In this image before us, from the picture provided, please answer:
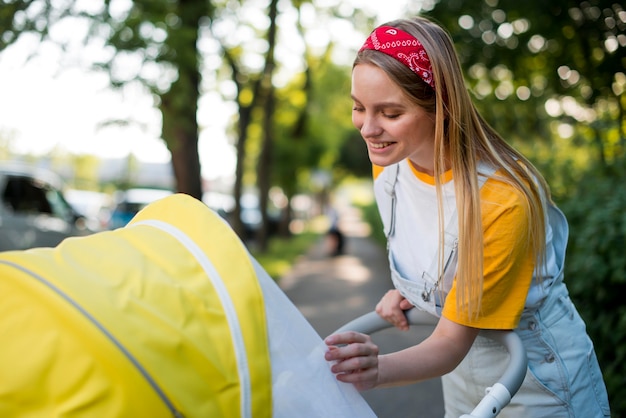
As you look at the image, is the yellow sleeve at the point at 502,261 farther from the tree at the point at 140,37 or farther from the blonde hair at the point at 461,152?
the tree at the point at 140,37

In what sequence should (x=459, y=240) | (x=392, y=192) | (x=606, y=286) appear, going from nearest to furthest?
(x=459, y=240) < (x=392, y=192) < (x=606, y=286)

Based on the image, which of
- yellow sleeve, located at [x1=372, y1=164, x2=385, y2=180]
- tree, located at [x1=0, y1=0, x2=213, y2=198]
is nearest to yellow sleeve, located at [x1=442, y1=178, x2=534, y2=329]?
yellow sleeve, located at [x1=372, y1=164, x2=385, y2=180]

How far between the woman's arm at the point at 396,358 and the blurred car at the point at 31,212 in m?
9.48

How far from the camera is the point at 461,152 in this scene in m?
1.91

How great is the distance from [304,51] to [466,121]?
19.6 meters

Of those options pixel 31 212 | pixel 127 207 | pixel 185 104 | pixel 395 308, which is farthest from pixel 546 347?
pixel 127 207

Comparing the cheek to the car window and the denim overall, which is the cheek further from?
the car window

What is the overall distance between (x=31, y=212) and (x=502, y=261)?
34.2 ft

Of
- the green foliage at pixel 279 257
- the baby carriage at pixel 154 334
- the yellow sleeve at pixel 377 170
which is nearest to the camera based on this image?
the baby carriage at pixel 154 334

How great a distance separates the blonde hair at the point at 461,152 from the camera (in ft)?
5.90

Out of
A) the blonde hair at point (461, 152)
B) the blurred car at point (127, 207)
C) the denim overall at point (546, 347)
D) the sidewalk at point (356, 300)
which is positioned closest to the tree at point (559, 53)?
the sidewalk at point (356, 300)

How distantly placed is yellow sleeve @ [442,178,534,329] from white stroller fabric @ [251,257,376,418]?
36cm

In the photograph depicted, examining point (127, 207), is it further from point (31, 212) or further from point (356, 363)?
point (356, 363)

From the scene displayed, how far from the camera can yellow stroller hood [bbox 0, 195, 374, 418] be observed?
142 cm
